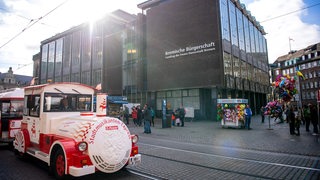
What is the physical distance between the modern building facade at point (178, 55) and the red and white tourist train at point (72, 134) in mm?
20446

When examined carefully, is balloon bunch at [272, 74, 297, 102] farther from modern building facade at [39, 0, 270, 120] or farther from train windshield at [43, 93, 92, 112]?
train windshield at [43, 93, 92, 112]

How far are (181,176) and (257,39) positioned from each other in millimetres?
43072

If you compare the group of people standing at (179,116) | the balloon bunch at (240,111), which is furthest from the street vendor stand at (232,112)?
the group of people standing at (179,116)

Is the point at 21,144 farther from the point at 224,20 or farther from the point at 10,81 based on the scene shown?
the point at 10,81

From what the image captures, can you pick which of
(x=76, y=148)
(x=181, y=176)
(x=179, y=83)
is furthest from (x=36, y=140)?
(x=179, y=83)

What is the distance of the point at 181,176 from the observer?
16.7 ft

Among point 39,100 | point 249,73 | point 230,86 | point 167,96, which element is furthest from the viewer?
point 249,73

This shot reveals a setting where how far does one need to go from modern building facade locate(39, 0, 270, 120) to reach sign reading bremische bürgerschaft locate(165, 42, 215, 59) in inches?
1.5

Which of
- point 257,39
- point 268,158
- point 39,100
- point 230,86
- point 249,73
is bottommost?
point 268,158

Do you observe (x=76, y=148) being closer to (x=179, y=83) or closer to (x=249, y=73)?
(x=179, y=83)

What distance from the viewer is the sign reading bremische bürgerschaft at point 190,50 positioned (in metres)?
25.1

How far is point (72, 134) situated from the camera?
5008mm

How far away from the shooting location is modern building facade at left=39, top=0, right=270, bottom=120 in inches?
1000

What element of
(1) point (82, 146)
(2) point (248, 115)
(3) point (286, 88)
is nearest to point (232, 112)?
Answer: (2) point (248, 115)
